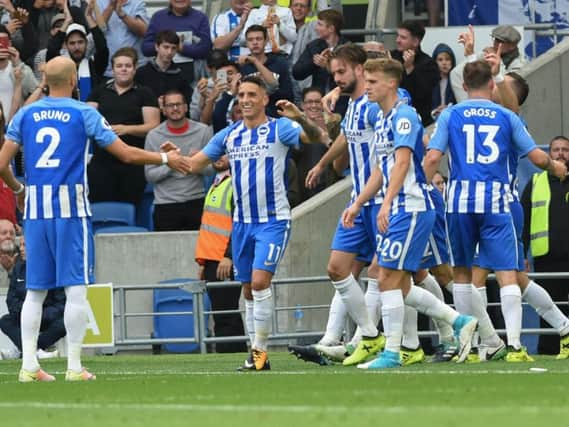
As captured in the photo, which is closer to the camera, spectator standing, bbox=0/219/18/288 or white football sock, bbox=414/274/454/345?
white football sock, bbox=414/274/454/345

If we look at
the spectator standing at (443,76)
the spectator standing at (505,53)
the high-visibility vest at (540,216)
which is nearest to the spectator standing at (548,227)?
the high-visibility vest at (540,216)

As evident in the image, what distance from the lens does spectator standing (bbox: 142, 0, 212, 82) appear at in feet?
69.6

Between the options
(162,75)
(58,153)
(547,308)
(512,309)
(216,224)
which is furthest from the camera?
(162,75)

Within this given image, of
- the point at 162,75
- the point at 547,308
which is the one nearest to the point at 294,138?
the point at 547,308

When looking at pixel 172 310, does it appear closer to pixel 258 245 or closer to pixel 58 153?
pixel 258 245

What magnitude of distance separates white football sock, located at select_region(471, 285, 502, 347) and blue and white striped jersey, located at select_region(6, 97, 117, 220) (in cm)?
335

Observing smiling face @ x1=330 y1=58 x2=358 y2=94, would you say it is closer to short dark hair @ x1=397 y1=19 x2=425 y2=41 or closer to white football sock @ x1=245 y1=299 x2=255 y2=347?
white football sock @ x1=245 y1=299 x2=255 y2=347

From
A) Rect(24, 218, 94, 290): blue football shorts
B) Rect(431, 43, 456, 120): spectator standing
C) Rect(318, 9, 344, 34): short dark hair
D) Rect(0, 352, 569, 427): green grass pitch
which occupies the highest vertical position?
Rect(318, 9, 344, 34): short dark hair

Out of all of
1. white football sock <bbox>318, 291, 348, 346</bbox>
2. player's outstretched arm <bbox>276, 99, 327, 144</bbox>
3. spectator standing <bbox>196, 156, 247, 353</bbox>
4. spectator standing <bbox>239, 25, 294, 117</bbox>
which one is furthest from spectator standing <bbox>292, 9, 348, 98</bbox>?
player's outstretched arm <bbox>276, 99, 327, 144</bbox>

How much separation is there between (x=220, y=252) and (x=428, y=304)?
5.41m

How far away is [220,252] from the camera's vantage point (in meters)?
18.1

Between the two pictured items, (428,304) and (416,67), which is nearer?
(428,304)

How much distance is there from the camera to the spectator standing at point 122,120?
19.9 m

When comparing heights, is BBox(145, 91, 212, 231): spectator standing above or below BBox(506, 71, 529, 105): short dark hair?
below
